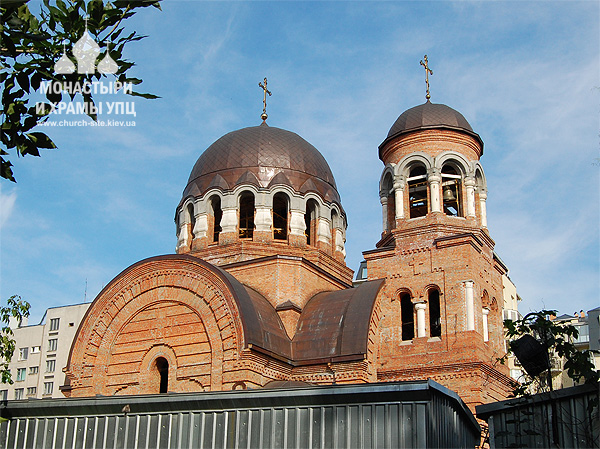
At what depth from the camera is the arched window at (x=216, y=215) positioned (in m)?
20.7

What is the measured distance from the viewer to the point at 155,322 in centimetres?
1745

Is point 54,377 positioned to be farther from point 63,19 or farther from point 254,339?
point 63,19

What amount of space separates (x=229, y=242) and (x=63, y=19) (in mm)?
14448

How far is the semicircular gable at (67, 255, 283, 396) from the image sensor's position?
1625 centimetres

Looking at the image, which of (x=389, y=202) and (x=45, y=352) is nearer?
(x=389, y=202)

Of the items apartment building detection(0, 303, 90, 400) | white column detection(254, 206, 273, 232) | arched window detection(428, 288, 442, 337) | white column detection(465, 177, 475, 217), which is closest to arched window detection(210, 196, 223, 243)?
white column detection(254, 206, 273, 232)

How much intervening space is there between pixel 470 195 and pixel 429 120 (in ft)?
7.30

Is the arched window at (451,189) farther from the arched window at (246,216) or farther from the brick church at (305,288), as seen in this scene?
the arched window at (246,216)

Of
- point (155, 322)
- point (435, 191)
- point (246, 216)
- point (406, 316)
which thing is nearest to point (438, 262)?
point (406, 316)

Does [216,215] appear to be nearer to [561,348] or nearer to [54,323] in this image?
[561,348]

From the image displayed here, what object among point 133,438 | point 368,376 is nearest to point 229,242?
point 368,376

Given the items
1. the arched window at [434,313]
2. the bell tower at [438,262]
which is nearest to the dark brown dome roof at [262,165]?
the bell tower at [438,262]

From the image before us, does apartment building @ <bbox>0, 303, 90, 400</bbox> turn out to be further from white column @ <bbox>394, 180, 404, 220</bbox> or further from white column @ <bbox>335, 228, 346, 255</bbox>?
white column @ <bbox>394, 180, 404, 220</bbox>

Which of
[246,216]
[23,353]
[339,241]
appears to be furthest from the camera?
[23,353]
